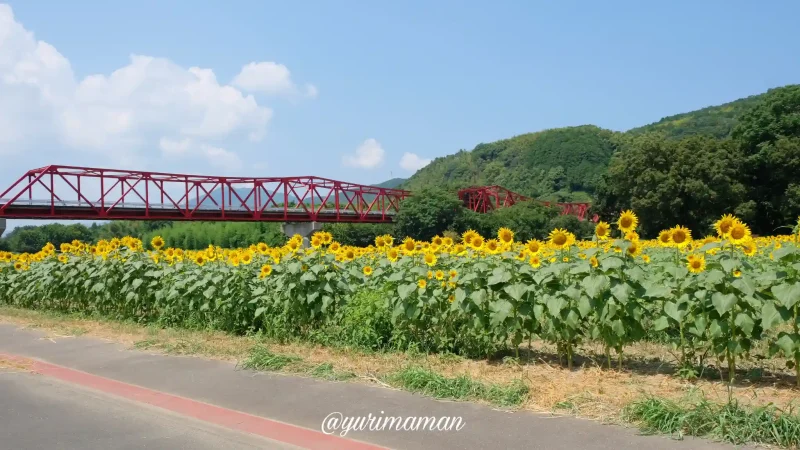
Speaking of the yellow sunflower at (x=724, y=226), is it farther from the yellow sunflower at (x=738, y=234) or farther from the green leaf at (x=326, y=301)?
the green leaf at (x=326, y=301)

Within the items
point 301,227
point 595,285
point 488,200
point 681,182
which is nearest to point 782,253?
point 595,285

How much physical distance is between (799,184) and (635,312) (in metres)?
50.2

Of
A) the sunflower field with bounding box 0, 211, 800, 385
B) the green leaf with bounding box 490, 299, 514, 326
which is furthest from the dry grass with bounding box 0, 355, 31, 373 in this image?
the green leaf with bounding box 490, 299, 514, 326

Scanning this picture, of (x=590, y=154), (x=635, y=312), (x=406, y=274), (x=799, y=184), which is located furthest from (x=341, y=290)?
(x=590, y=154)

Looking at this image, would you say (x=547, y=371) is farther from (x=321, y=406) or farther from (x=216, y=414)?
(x=216, y=414)

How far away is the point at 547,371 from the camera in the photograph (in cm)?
768

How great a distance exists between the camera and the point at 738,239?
21.5 ft

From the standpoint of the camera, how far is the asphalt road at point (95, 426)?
6035mm

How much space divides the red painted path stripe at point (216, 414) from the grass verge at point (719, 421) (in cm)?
224

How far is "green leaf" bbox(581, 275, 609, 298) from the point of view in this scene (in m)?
7.07

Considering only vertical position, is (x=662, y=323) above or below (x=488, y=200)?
below

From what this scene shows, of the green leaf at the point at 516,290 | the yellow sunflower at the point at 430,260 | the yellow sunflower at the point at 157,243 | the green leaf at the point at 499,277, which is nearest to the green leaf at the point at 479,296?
the green leaf at the point at 499,277

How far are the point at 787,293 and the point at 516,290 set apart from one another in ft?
8.64

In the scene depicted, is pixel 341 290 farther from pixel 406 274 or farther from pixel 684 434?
pixel 684 434
